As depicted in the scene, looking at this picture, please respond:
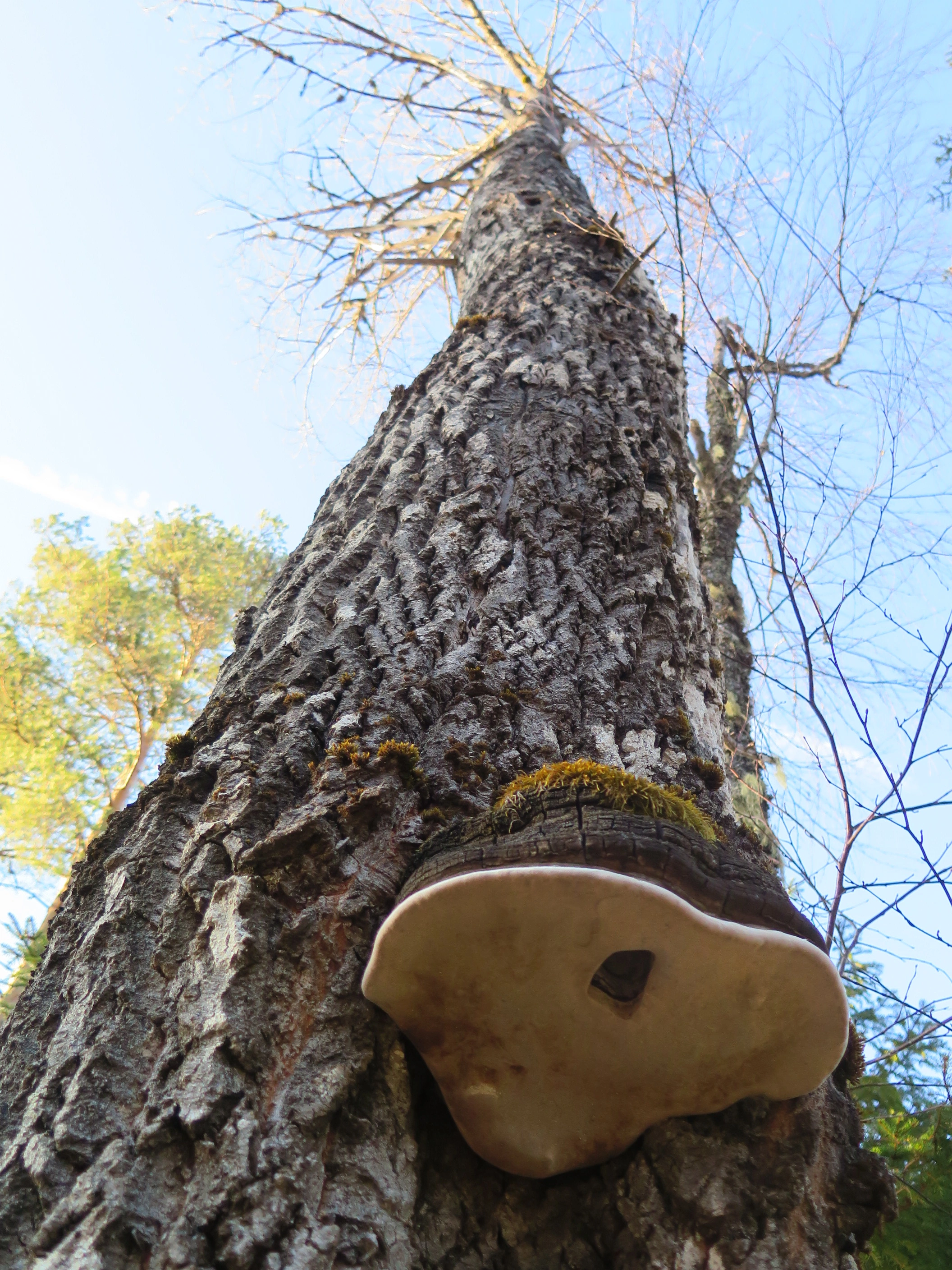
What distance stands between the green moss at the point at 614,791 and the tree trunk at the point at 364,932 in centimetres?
24

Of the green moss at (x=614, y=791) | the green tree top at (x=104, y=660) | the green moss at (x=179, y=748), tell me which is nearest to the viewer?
the green moss at (x=614, y=791)

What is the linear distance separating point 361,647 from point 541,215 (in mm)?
3348

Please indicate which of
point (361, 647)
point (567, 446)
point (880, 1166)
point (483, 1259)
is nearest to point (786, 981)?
point (880, 1166)

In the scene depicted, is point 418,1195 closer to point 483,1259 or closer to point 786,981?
point 483,1259

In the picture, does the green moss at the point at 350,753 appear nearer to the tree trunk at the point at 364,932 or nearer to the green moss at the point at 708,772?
the tree trunk at the point at 364,932

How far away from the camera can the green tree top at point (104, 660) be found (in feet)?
25.5

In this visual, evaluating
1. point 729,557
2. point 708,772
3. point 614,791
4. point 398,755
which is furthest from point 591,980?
point 729,557

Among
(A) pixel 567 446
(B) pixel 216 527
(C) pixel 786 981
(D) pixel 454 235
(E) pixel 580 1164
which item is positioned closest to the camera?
(C) pixel 786 981

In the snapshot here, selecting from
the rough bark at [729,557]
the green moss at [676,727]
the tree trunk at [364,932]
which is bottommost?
the tree trunk at [364,932]

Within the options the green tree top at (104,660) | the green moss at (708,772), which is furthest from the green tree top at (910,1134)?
the green tree top at (104,660)

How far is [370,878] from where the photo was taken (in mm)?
1387

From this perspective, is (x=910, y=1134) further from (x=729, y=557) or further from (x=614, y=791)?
(x=729, y=557)

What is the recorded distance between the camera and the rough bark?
4965 millimetres


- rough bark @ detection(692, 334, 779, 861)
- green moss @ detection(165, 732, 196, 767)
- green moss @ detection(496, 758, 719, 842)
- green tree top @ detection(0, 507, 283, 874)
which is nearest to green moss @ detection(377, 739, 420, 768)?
green moss @ detection(496, 758, 719, 842)
